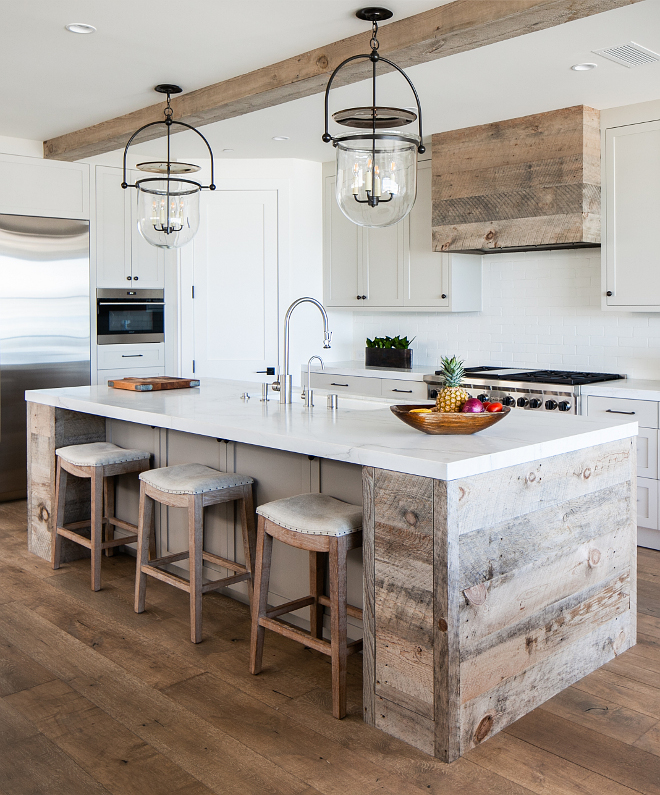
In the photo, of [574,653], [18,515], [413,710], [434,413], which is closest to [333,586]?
[413,710]

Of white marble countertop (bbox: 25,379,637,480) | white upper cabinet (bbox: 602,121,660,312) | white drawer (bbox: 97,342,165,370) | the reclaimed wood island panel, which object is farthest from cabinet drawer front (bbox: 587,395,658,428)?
white drawer (bbox: 97,342,165,370)

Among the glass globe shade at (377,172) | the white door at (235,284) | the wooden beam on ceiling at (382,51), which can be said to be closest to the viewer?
the glass globe shade at (377,172)

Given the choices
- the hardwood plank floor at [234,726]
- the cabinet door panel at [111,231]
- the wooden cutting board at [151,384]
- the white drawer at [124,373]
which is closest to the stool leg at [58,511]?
the wooden cutting board at [151,384]

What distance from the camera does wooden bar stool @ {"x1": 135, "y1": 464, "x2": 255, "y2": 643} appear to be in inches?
118

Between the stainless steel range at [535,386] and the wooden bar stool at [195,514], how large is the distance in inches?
69.3

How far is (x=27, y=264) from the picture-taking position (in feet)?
17.6

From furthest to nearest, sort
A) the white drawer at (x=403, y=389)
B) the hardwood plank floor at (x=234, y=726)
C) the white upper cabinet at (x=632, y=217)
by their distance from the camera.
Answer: the white drawer at (x=403, y=389)
the white upper cabinet at (x=632, y=217)
the hardwood plank floor at (x=234, y=726)

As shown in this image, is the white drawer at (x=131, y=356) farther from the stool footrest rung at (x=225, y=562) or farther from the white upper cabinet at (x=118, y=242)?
the stool footrest rung at (x=225, y=562)

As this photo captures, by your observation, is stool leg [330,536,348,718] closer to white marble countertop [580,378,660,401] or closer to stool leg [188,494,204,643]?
stool leg [188,494,204,643]

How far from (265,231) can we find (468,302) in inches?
67.8

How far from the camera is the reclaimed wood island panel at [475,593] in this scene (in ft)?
7.17

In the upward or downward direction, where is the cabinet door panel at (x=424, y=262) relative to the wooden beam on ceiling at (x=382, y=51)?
downward

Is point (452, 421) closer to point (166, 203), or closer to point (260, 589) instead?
point (260, 589)

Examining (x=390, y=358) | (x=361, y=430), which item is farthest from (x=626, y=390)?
(x=361, y=430)
